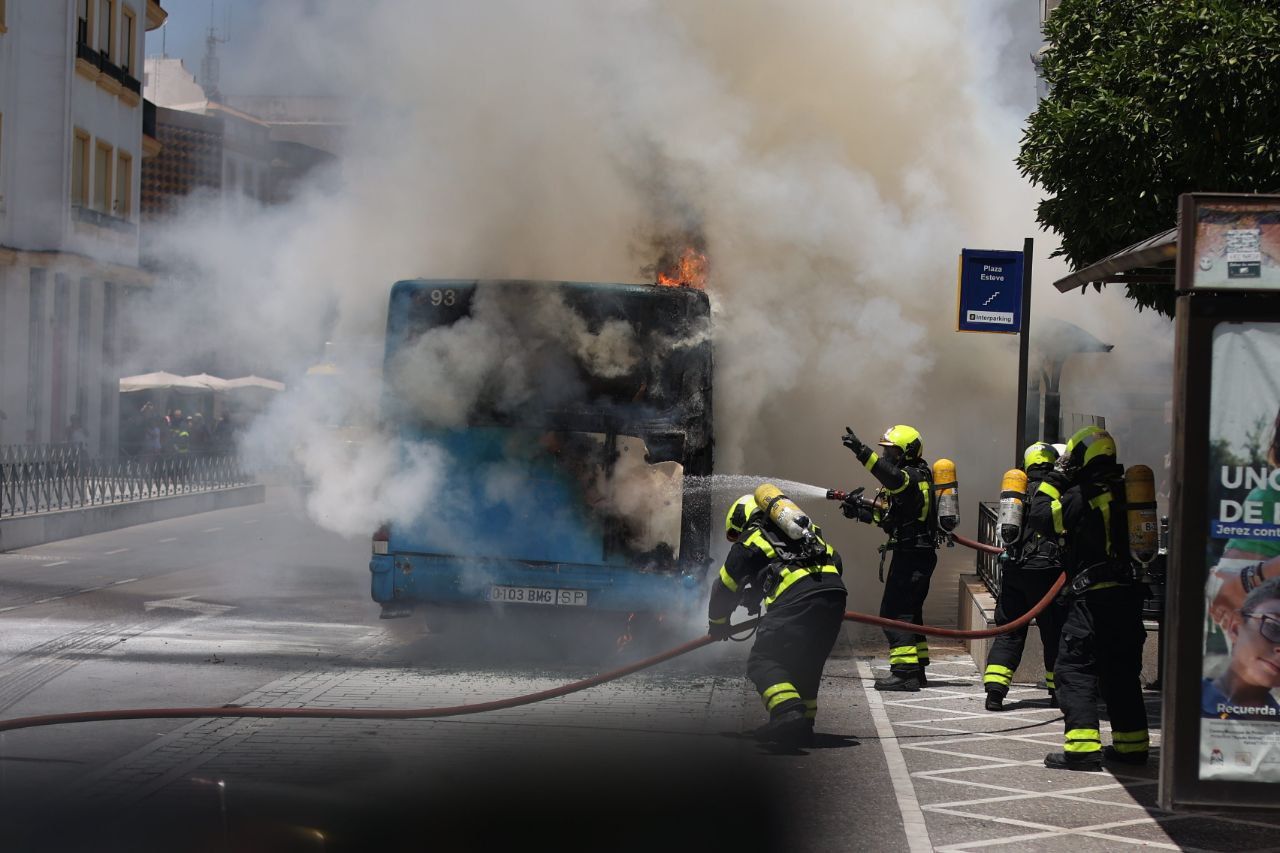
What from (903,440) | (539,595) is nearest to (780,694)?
(903,440)

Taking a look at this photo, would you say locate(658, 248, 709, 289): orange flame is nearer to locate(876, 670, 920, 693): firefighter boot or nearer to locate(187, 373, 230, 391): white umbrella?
locate(876, 670, 920, 693): firefighter boot

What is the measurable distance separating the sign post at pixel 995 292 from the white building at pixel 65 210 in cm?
2020

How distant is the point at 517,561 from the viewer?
392 inches

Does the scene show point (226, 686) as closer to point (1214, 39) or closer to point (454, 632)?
point (454, 632)

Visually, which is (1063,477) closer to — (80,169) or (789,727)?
(789,727)

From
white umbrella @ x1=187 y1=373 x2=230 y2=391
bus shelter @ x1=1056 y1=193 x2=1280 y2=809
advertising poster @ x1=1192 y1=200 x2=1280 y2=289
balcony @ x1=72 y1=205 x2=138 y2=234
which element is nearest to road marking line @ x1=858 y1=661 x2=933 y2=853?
bus shelter @ x1=1056 y1=193 x2=1280 y2=809

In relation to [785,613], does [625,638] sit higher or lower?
lower

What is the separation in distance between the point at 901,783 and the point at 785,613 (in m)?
1.17

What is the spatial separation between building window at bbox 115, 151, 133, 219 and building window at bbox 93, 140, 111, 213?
54cm

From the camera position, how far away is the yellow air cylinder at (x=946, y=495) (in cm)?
957

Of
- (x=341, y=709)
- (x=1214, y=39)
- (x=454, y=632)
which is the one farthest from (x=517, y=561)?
(x=1214, y=39)

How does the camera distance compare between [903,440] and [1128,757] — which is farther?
[903,440]

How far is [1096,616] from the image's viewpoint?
7.07m

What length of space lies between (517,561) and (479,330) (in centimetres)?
158
